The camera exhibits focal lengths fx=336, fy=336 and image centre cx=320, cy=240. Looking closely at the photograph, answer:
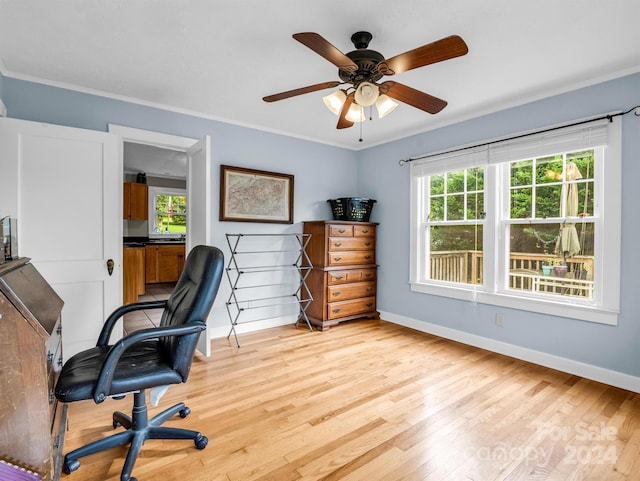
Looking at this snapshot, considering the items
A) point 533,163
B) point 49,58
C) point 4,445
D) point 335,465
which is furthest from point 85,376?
point 533,163

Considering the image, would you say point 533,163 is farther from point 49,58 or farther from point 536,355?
point 49,58

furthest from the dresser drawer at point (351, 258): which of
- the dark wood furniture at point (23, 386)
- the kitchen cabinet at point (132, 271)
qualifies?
the kitchen cabinet at point (132, 271)

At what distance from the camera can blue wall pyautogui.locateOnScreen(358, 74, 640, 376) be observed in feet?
8.12

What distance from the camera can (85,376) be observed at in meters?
1.46

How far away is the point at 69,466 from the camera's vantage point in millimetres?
1583

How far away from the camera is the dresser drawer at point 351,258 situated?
13.1 feet

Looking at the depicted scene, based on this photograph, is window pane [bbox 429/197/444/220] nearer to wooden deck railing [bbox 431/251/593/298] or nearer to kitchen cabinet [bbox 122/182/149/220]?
wooden deck railing [bbox 431/251/593/298]

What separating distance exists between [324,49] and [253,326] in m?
3.07

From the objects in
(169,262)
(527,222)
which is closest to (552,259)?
(527,222)

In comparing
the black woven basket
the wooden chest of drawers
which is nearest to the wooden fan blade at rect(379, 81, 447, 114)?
the wooden chest of drawers

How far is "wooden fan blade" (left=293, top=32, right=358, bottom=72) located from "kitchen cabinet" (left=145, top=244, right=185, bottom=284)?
19.1 ft

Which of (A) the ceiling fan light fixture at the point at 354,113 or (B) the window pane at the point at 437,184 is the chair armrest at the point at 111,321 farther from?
(B) the window pane at the point at 437,184

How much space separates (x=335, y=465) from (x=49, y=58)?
3185mm

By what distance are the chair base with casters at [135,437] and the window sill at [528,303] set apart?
2.77m
